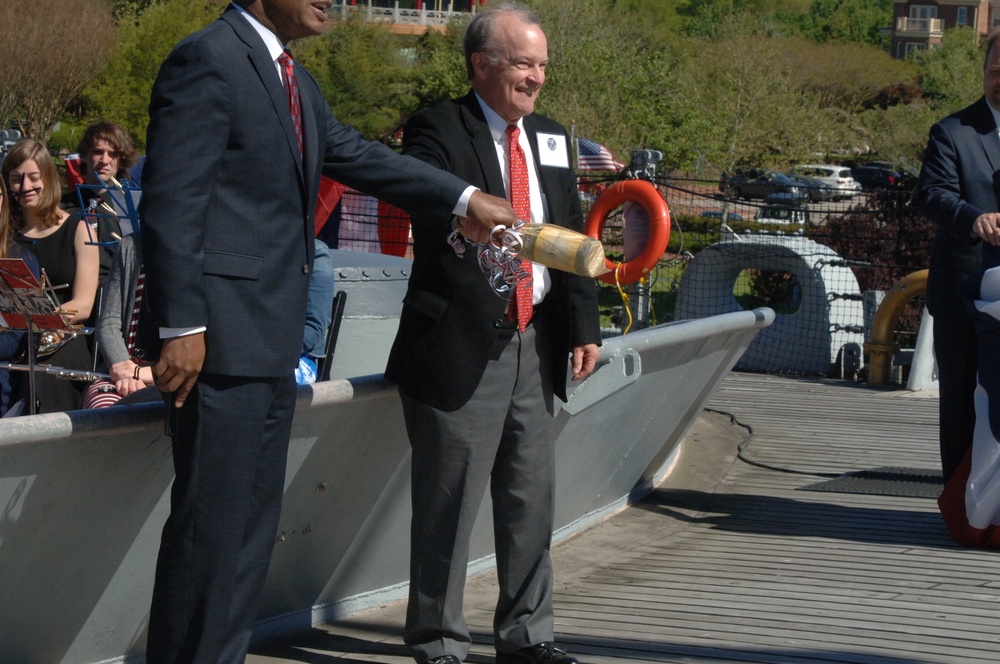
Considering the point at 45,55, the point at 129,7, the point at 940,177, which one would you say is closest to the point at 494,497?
the point at 940,177

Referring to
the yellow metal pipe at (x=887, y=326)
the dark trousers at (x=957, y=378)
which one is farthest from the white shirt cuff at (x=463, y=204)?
the yellow metal pipe at (x=887, y=326)

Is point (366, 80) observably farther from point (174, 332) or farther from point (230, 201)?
point (174, 332)

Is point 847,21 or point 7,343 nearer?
point 7,343

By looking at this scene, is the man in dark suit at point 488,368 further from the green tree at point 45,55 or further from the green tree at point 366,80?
the green tree at point 366,80

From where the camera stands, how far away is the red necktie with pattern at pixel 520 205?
13.1 ft

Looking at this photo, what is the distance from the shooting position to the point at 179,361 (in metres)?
3.03

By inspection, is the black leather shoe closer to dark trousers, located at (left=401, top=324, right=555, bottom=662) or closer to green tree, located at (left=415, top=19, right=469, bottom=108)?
dark trousers, located at (left=401, top=324, right=555, bottom=662)

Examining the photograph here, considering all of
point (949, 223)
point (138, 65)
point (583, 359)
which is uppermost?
point (138, 65)

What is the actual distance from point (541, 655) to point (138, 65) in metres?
42.3

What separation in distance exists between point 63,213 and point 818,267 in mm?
8477

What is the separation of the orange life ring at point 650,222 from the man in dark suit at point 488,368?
45 cm

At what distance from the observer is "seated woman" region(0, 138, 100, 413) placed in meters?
5.72

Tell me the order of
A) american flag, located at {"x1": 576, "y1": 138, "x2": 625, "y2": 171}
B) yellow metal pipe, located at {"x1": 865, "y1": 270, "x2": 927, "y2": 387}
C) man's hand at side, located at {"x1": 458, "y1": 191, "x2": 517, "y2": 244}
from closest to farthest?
man's hand at side, located at {"x1": 458, "y1": 191, "x2": 517, "y2": 244}
yellow metal pipe, located at {"x1": 865, "y1": 270, "x2": 927, "y2": 387}
american flag, located at {"x1": 576, "y1": 138, "x2": 625, "y2": 171}

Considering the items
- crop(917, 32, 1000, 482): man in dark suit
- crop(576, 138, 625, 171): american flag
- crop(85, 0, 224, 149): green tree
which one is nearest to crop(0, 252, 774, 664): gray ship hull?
crop(917, 32, 1000, 482): man in dark suit
